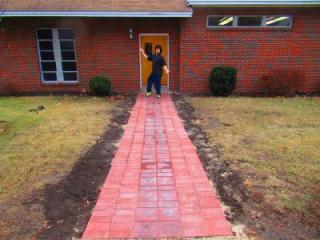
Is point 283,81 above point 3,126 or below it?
above

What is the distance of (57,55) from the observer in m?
12.1

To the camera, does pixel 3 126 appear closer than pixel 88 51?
Yes

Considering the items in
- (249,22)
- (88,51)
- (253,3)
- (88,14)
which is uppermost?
(253,3)

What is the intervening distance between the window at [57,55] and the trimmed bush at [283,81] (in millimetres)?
7191

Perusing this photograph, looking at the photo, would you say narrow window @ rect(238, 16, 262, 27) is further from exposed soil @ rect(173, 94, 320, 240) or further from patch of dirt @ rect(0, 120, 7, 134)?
patch of dirt @ rect(0, 120, 7, 134)

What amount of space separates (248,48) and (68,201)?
956 cm

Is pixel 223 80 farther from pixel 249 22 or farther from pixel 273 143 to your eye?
pixel 273 143

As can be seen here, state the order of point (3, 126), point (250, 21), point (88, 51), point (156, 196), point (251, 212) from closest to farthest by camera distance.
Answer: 1. point (251, 212)
2. point (156, 196)
3. point (3, 126)
4. point (250, 21)
5. point (88, 51)

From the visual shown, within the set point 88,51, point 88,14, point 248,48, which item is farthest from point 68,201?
point 248,48

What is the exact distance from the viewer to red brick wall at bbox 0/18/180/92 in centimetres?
1173

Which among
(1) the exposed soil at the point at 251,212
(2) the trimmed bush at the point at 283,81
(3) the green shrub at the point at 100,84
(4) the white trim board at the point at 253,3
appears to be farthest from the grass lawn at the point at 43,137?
(2) the trimmed bush at the point at 283,81

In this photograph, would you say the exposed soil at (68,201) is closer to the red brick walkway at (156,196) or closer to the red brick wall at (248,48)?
the red brick walkway at (156,196)

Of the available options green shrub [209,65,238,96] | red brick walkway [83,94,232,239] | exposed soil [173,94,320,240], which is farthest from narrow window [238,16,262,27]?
exposed soil [173,94,320,240]

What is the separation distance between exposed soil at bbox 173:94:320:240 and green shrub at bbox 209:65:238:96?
625cm
